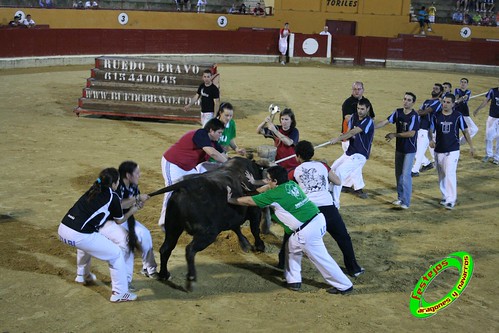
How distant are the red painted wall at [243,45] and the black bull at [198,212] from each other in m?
20.9

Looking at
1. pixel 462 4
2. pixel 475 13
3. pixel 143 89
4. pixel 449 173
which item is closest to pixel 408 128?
pixel 449 173

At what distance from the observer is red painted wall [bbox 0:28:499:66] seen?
28.3 m

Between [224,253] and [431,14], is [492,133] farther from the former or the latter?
[431,14]

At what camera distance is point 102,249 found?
714 cm

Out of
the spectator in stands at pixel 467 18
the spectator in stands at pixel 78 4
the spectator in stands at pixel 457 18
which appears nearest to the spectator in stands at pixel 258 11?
the spectator in stands at pixel 78 4

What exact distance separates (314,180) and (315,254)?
0.95 meters

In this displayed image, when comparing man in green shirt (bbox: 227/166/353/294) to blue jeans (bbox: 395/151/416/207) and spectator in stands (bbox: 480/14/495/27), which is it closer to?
blue jeans (bbox: 395/151/416/207)

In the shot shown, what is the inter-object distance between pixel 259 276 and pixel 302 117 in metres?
10.8

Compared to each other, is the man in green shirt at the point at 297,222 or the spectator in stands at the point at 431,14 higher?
the spectator in stands at the point at 431,14

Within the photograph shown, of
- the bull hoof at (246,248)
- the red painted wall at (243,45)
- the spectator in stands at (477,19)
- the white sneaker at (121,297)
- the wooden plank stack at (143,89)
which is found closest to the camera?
the white sneaker at (121,297)

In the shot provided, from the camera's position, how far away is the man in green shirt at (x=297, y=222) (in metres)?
7.72

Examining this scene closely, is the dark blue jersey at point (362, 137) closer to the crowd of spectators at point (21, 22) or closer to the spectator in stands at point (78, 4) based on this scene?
the crowd of spectators at point (21, 22)

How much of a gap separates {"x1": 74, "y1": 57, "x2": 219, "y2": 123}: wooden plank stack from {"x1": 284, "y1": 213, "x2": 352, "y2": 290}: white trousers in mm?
9779

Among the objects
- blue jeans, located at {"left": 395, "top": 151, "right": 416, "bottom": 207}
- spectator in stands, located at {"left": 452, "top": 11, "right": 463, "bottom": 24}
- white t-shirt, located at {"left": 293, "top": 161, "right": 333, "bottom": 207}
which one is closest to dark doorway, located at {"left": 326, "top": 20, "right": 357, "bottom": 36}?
spectator in stands, located at {"left": 452, "top": 11, "right": 463, "bottom": 24}
